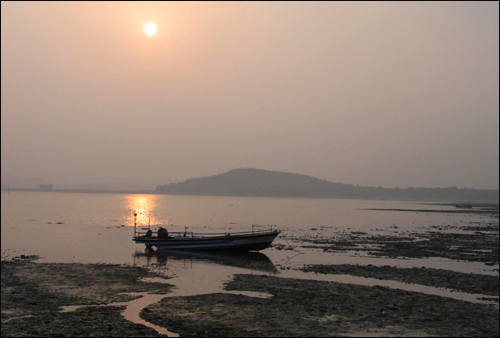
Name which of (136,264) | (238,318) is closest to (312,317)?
(238,318)

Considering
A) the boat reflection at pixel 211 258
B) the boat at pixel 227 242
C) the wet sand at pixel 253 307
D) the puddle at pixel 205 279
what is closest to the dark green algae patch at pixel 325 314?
the wet sand at pixel 253 307

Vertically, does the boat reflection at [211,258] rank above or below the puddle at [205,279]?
below

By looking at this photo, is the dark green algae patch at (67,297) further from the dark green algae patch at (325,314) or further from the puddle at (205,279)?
the dark green algae patch at (325,314)

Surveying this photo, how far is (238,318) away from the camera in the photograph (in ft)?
61.0

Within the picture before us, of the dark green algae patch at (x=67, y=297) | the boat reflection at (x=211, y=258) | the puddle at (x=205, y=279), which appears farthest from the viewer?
the boat reflection at (x=211, y=258)

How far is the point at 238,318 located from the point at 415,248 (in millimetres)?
33873

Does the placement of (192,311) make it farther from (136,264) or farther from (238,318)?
(136,264)

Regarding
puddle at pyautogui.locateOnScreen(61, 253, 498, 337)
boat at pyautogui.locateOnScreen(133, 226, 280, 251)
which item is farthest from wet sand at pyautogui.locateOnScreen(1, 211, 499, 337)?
boat at pyautogui.locateOnScreen(133, 226, 280, 251)

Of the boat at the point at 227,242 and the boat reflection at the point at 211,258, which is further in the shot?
the boat at the point at 227,242

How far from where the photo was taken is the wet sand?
17031mm

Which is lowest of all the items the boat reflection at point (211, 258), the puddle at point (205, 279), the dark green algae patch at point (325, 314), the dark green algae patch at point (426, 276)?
the boat reflection at point (211, 258)

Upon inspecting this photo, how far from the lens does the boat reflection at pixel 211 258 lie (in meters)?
36.0

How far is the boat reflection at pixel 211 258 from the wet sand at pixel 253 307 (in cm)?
571

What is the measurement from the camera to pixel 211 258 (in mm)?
40594
